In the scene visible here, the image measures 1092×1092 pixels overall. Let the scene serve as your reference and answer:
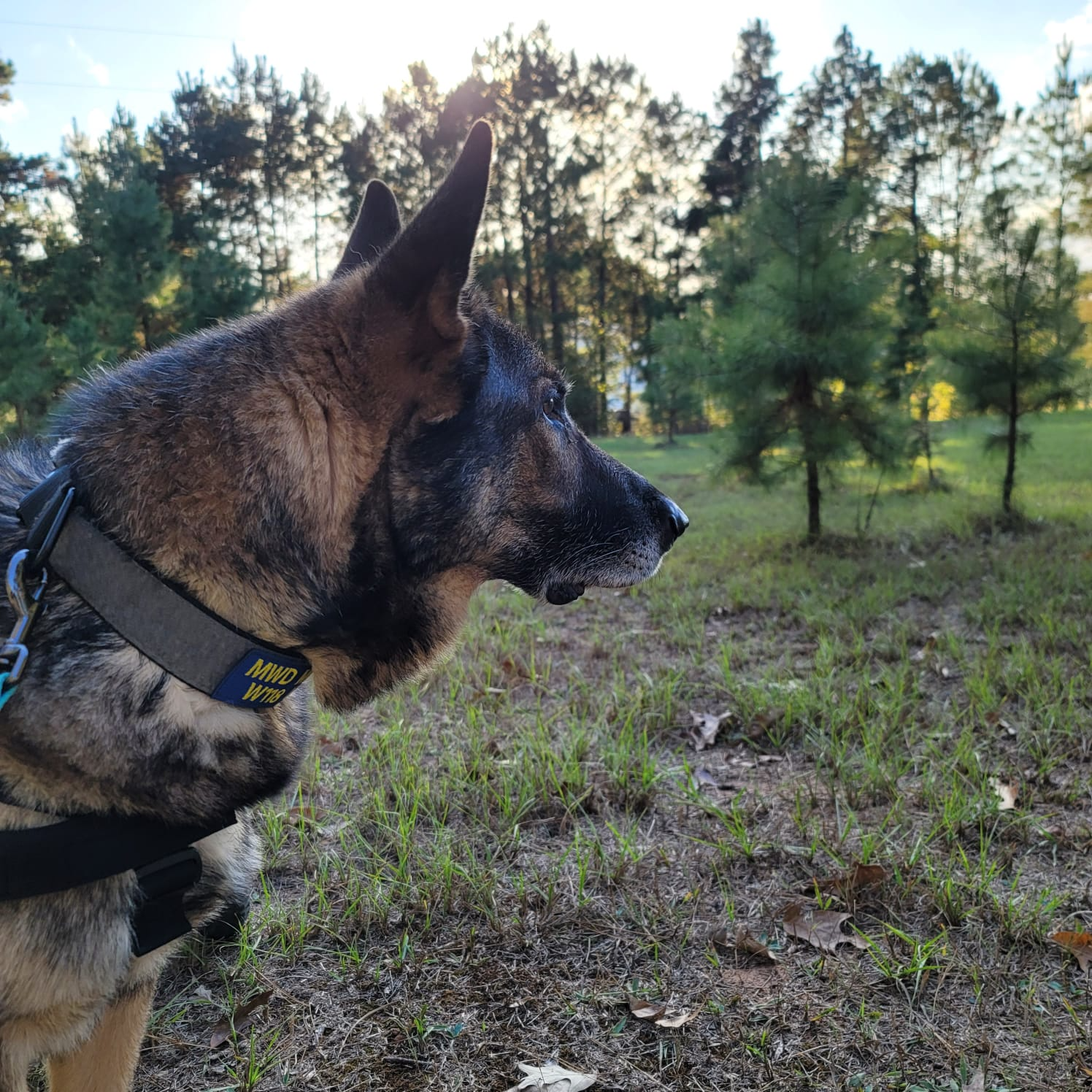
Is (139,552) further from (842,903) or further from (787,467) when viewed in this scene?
(787,467)

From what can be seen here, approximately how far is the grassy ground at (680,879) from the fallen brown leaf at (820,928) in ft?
0.06

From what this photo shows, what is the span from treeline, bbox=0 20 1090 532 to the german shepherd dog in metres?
0.61

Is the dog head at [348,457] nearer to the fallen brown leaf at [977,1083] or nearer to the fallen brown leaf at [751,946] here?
the fallen brown leaf at [751,946]

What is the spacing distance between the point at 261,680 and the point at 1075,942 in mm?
2079

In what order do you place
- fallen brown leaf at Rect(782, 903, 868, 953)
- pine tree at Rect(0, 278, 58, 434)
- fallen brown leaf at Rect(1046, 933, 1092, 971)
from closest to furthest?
fallen brown leaf at Rect(1046, 933, 1092, 971), fallen brown leaf at Rect(782, 903, 868, 953), pine tree at Rect(0, 278, 58, 434)

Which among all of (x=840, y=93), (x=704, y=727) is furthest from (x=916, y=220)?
(x=704, y=727)

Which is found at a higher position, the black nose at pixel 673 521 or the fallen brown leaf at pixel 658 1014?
the black nose at pixel 673 521

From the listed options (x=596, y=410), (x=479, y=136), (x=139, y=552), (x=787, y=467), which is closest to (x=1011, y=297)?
(x=787, y=467)

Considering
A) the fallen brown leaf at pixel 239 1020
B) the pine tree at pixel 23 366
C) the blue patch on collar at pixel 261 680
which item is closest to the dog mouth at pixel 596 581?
the blue patch on collar at pixel 261 680

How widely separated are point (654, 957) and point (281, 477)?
1.55 meters

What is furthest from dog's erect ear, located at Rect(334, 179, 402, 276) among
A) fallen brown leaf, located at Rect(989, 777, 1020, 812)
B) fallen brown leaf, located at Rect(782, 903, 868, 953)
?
fallen brown leaf, located at Rect(989, 777, 1020, 812)

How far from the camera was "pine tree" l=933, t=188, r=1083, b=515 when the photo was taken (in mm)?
7285

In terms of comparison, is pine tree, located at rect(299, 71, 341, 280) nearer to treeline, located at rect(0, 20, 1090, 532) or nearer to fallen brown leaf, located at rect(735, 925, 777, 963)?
treeline, located at rect(0, 20, 1090, 532)

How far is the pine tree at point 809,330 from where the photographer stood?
21.6ft
